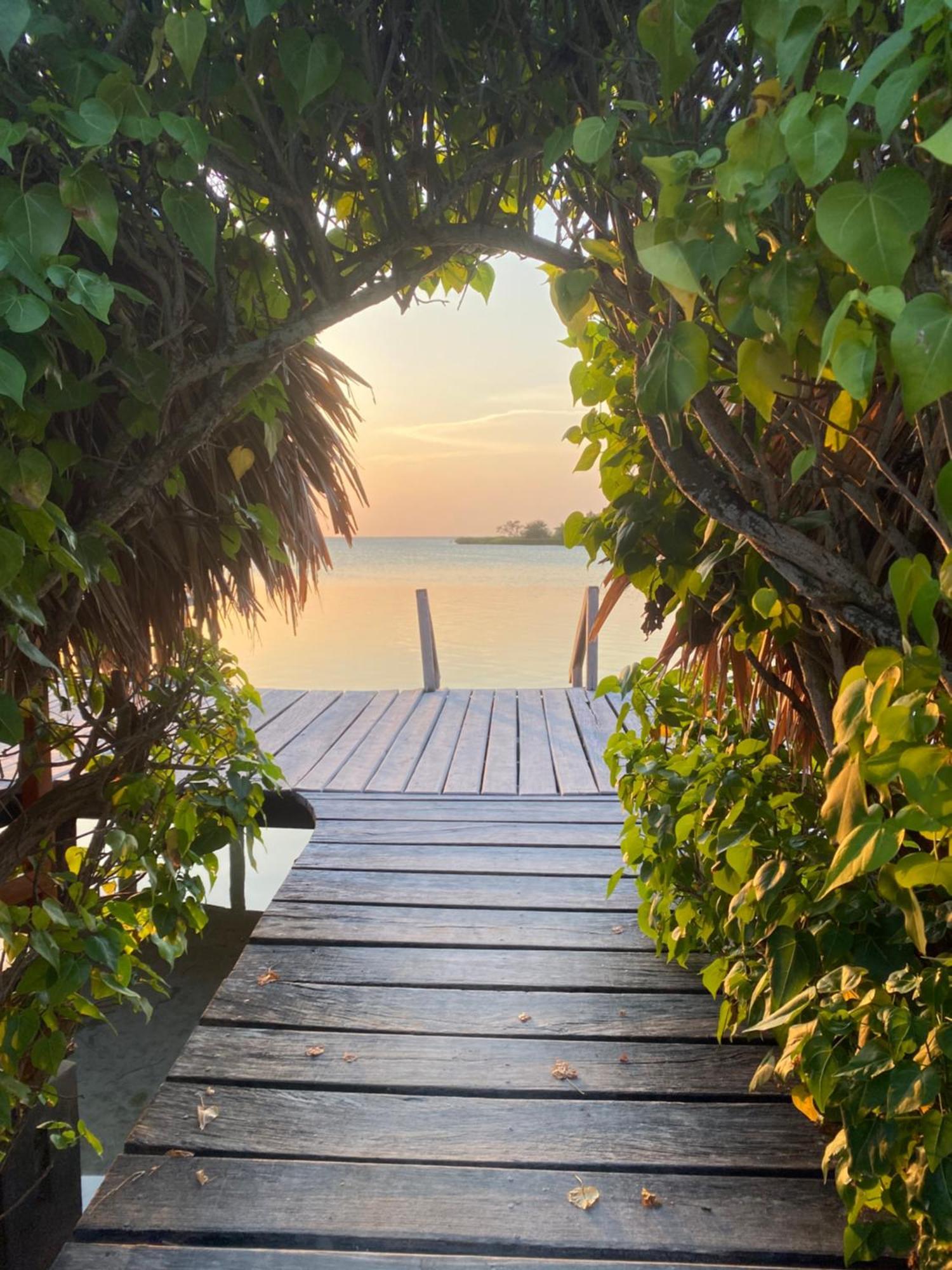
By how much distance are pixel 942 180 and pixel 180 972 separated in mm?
6286

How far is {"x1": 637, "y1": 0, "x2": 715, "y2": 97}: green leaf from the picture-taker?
0.74 m

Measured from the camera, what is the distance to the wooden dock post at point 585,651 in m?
6.48

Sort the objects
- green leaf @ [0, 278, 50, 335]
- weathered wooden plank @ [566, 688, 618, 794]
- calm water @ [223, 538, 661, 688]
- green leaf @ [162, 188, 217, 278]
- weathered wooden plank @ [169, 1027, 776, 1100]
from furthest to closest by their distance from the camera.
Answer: calm water @ [223, 538, 661, 688]
weathered wooden plank @ [566, 688, 618, 794]
weathered wooden plank @ [169, 1027, 776, 1100]
green leaf @ [162, 188, 217, 278]
green leaf @ [0, 278, 50, 335]

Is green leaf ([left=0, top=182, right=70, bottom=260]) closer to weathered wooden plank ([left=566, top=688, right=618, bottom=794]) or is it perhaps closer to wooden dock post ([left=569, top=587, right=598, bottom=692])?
weathered wooden plank ([left=566, top=688, right=618, bottom=794])

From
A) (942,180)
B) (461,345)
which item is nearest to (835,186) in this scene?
(942,180)

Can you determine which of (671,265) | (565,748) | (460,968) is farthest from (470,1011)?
(565,748)

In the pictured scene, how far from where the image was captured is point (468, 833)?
3258mm

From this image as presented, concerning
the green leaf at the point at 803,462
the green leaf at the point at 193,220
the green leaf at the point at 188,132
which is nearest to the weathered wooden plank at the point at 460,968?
the green leaf at the point at 803,462

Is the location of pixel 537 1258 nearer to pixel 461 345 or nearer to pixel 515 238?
pixel 515 238

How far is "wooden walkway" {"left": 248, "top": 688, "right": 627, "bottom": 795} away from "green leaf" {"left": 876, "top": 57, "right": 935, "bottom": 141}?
3.35 metres

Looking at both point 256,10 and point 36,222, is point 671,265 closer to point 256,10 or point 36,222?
point 256,10

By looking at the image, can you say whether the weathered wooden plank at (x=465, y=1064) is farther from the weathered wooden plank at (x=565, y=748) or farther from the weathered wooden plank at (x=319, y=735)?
the weathered wooden plank at (x=565, y=748)

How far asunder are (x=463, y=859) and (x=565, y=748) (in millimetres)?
1616

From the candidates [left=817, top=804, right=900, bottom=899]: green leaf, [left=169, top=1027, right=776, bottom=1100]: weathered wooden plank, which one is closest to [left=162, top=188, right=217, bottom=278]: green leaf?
[left=817, top=804, right=900, bottom=899]: green leaf
